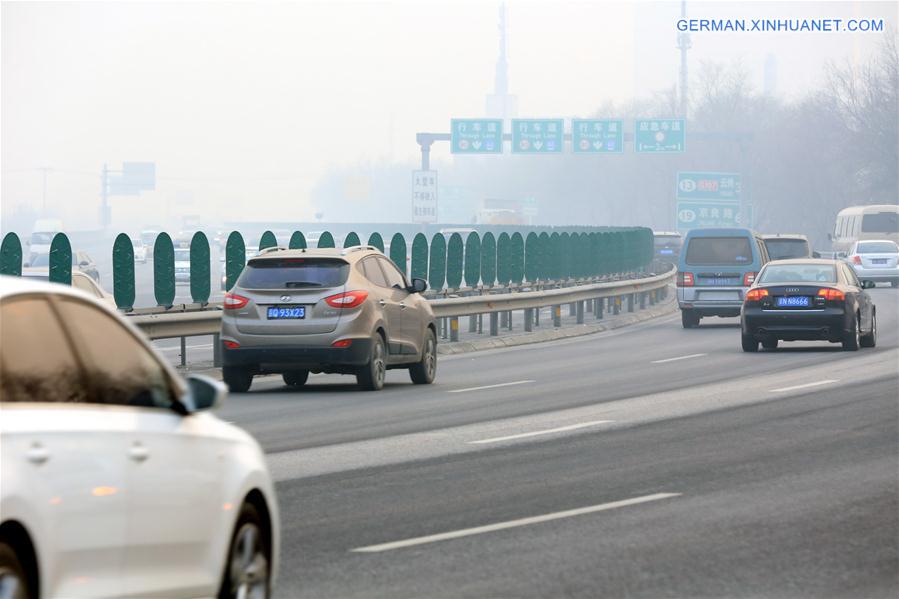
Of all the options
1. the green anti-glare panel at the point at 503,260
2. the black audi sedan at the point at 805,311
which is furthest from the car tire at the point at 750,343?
the green anti-glare panel at the point at 503,260

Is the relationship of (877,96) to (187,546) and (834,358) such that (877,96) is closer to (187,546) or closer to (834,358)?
(834,358)

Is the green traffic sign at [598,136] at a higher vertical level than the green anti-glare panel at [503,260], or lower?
higher

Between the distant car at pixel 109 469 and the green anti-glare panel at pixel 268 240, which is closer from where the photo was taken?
the distant car at pixel 109 469

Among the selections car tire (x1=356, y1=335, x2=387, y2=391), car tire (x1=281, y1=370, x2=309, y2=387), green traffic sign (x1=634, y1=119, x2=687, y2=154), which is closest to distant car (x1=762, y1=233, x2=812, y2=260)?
car tire (x1=281, y1=370, x2=309, y2=387)

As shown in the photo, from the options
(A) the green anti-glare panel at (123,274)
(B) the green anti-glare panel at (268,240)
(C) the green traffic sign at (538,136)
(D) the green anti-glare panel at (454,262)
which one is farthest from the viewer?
(C) the green traffic sign at (538,136)

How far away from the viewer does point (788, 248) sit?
137 ft

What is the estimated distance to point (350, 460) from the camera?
42.8ft

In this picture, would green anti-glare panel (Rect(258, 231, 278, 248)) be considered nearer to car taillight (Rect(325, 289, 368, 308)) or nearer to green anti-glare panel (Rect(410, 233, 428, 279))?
green anti-glare panel (Rect(410, 233, 428, 279))

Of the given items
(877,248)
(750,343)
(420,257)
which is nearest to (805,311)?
(750,343)

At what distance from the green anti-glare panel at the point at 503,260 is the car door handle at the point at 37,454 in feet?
101

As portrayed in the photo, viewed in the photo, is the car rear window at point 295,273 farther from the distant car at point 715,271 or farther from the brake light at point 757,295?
the distant car at point 715,271

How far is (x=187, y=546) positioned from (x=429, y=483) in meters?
5.73

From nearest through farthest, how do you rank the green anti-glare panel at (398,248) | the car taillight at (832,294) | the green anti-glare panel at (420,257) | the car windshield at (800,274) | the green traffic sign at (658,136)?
the car taillight at (832,294), the car windshield at (800,274), the green anti-glare panel at (398,248), the green anti-glare panel at (420,257), the green traffic sign at (658,136)

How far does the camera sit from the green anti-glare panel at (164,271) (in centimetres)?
2405
